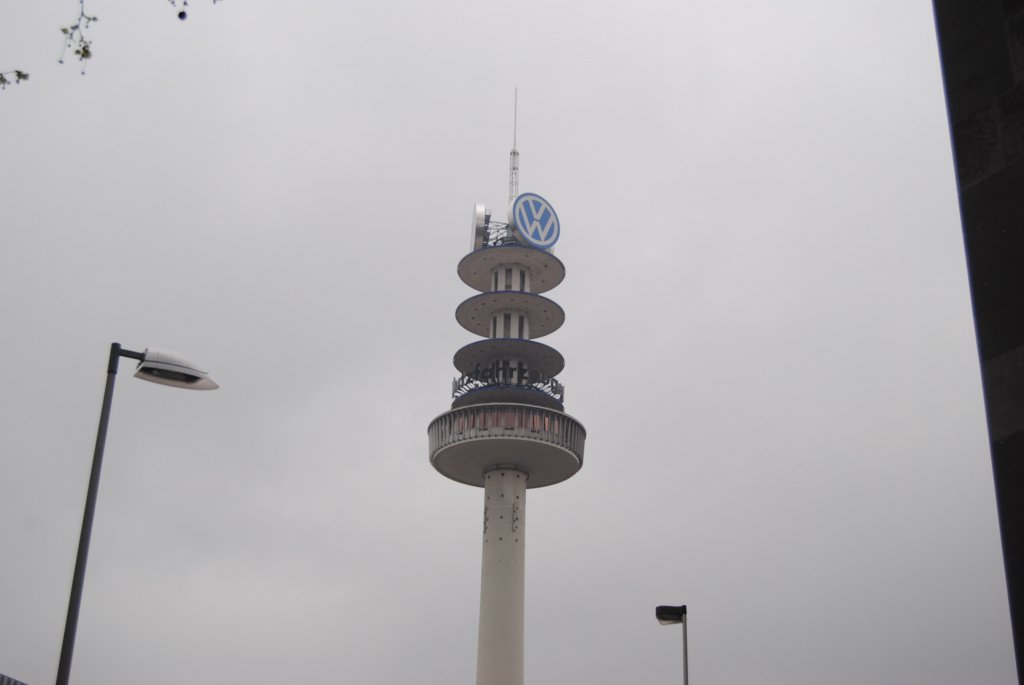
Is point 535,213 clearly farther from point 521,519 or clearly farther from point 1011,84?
point 1011,84

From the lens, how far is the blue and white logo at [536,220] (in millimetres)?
86188

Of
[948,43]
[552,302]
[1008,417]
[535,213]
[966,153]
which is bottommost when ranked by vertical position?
[1008,417]

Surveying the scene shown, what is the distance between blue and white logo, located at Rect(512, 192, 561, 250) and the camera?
86188mm

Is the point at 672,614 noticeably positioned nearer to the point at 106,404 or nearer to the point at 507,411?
the point at 106,404

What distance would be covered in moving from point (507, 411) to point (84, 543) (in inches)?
2406

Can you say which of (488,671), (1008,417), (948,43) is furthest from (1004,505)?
(488,671)

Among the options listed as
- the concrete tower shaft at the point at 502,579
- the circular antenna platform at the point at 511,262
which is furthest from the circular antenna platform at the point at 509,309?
the concrete tower shaft at the point at 502,579

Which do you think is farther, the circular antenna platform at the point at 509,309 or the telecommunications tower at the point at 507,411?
the circular antenna platform at the point at 509,309

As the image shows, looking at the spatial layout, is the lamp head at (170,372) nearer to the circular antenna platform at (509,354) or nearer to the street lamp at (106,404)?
the street lamp at (106,404)

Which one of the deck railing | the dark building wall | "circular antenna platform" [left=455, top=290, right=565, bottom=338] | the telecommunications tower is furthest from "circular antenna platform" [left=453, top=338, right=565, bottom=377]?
the dark building wall

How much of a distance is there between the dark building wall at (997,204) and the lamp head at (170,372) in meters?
14.5

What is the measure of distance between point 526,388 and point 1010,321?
63308mm

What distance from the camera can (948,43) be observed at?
22266 millimetres

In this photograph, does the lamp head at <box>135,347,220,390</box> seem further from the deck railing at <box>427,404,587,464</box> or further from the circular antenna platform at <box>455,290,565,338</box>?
the circular antenna platform at <box>455,290,565,338</box>
